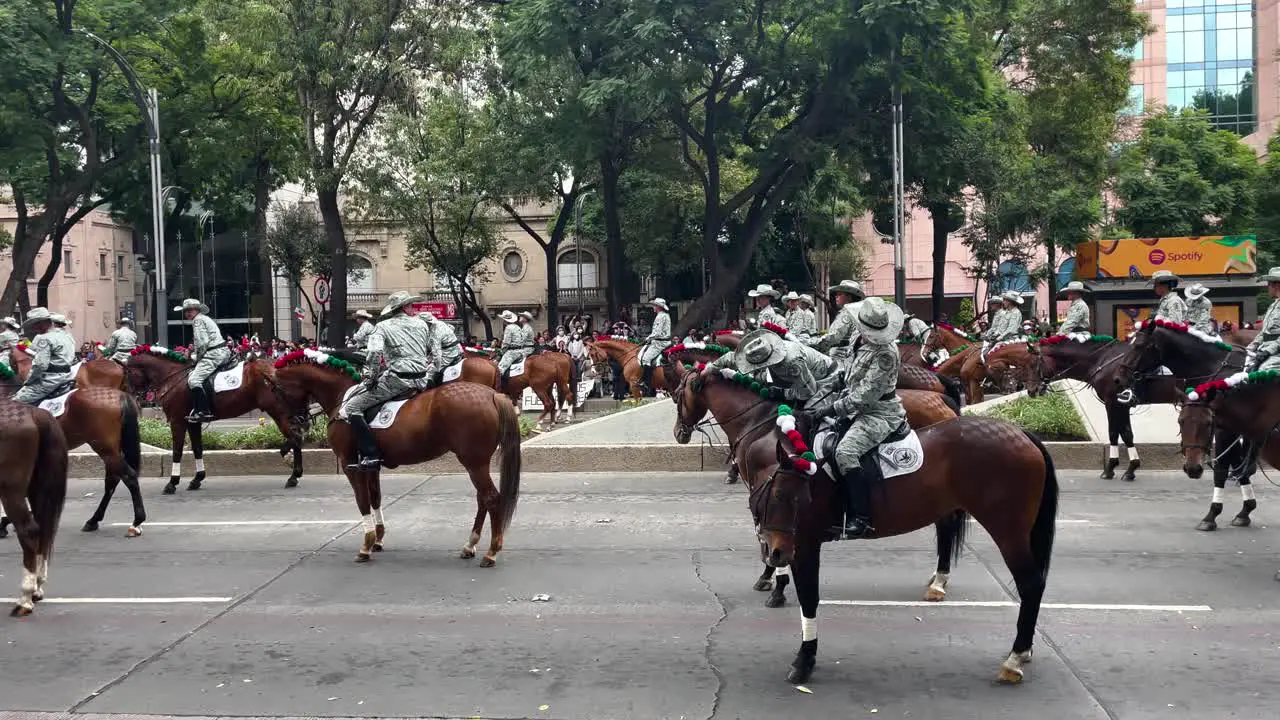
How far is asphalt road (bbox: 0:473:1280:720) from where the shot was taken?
6.90 m

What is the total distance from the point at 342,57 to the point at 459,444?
2134 cm

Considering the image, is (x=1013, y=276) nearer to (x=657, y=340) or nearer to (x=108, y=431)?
(x=657, y=340)

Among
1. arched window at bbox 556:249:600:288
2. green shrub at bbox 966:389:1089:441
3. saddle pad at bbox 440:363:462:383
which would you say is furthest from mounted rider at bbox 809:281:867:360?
arched window at bbox 556:249:600:288

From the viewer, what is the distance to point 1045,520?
7457mm

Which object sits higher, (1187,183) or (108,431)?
(1187,183)

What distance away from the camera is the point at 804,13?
26.0 m

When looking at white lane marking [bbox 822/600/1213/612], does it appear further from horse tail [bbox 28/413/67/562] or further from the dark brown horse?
horse tail [bbox 28/413/67/562]

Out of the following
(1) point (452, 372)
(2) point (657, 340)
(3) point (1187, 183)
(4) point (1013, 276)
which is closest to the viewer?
(1) point (452, 372)

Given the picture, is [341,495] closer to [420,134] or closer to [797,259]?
[420,134]

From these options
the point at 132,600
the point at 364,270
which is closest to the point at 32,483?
the point at 132,600

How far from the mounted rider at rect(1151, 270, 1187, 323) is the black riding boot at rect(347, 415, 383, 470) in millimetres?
10074

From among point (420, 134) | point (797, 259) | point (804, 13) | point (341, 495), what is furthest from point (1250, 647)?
point (797, 259)

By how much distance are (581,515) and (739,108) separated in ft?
65.0

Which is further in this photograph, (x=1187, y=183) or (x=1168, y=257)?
(x=1187, y=183)
